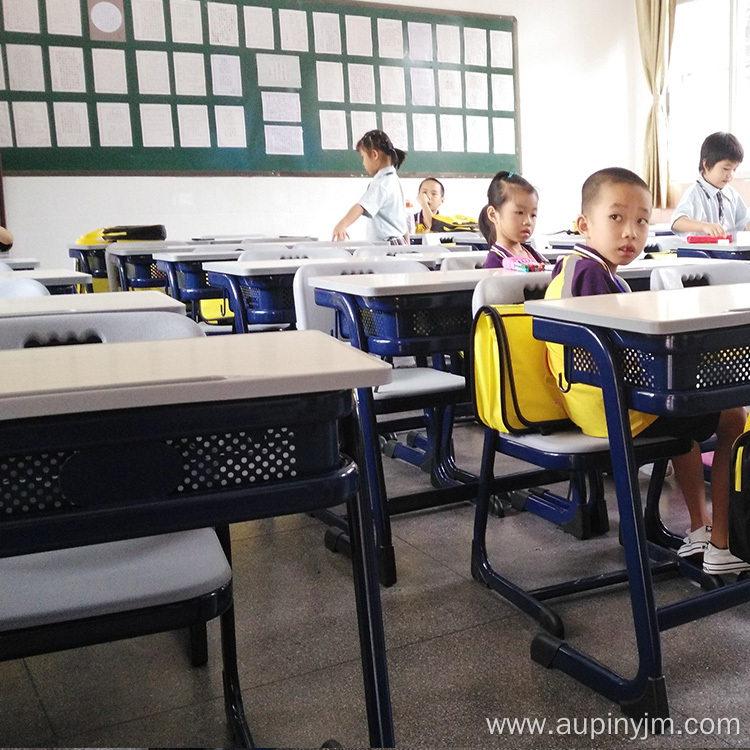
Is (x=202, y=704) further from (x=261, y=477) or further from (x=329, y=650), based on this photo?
(x=261, y=477)

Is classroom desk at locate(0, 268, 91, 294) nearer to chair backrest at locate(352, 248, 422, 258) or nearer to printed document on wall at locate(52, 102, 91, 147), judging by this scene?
chair backrest at locate(352, 248, 422, 258)

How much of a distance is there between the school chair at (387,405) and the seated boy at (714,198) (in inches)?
73.1

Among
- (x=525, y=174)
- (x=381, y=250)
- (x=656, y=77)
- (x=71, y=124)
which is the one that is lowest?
(x=381, y=250)

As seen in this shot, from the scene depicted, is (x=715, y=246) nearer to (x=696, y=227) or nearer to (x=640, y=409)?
(x=696, y=227)

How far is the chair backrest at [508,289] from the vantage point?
1.92m

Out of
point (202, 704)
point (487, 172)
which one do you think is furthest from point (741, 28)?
point (202, 704)

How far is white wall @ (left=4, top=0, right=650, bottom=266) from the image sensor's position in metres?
6.86

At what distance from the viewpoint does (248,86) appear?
24.2 ft

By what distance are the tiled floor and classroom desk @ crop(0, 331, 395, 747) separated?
0.70m

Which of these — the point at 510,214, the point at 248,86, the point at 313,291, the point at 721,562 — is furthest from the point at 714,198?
the point at 248,86

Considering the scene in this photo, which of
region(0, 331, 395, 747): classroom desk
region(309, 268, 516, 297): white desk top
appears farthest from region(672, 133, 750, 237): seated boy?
region(0, 331, 395, 747): classroom desk

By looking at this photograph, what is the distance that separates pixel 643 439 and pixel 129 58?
6.26m

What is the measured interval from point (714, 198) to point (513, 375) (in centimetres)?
311

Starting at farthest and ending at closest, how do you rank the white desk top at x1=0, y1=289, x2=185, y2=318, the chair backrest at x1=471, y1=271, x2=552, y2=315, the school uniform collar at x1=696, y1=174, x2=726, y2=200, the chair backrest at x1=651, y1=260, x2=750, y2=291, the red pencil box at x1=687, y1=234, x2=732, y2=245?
the school uniform collar at x1=696, y1=174, x2=726, y2=200, the red pencil box at x1=687, y1=234, x2=732, y2=245, the chair backrest at x1=651, y1=260, x2=750, y2=291, the chair backrest at x1=471, y1=271, x2=552, y2=315, the white desk top at x1=0, y1=289, x2=185, y2=318
